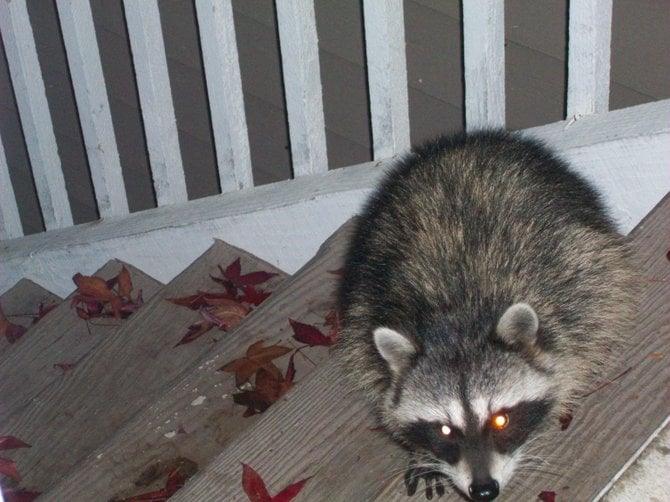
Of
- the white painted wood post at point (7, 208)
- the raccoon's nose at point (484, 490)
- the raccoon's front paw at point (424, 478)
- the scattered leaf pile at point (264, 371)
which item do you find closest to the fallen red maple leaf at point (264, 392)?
the scattered leaf pile at point (264, 371)

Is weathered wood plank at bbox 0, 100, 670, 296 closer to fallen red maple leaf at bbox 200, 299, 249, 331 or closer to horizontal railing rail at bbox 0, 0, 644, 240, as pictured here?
horizontal railing rail at bbox 0, 0, 644, 240

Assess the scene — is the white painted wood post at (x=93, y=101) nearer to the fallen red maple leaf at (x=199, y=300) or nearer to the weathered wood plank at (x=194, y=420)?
the fallen red maple leaf at (x=199, y=300)

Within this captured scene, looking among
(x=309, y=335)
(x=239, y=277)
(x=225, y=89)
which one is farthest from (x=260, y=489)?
(x=225, y=89)

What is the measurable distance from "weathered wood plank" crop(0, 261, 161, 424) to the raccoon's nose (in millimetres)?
1857

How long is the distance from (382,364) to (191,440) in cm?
64

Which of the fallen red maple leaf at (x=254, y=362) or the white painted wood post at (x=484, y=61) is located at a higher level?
the white painted wood post at (x=484, y=61)

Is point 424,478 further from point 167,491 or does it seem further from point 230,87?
point 230,87

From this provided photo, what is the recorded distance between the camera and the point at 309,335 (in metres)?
3.03

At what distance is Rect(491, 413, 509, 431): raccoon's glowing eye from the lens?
2.41 meters

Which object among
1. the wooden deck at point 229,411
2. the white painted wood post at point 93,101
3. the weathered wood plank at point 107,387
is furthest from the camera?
the white painted wood post at point 93,101

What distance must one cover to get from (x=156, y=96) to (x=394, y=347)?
1.97 meters

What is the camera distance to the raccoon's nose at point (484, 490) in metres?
2.17

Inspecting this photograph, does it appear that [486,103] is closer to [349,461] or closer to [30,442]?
[349,461]

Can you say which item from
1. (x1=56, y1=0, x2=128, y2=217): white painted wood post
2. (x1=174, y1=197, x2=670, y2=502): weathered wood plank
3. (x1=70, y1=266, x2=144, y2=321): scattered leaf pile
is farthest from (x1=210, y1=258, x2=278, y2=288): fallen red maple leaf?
(x1=56, y1=0, x2=128, y2=217): white painted wood post
